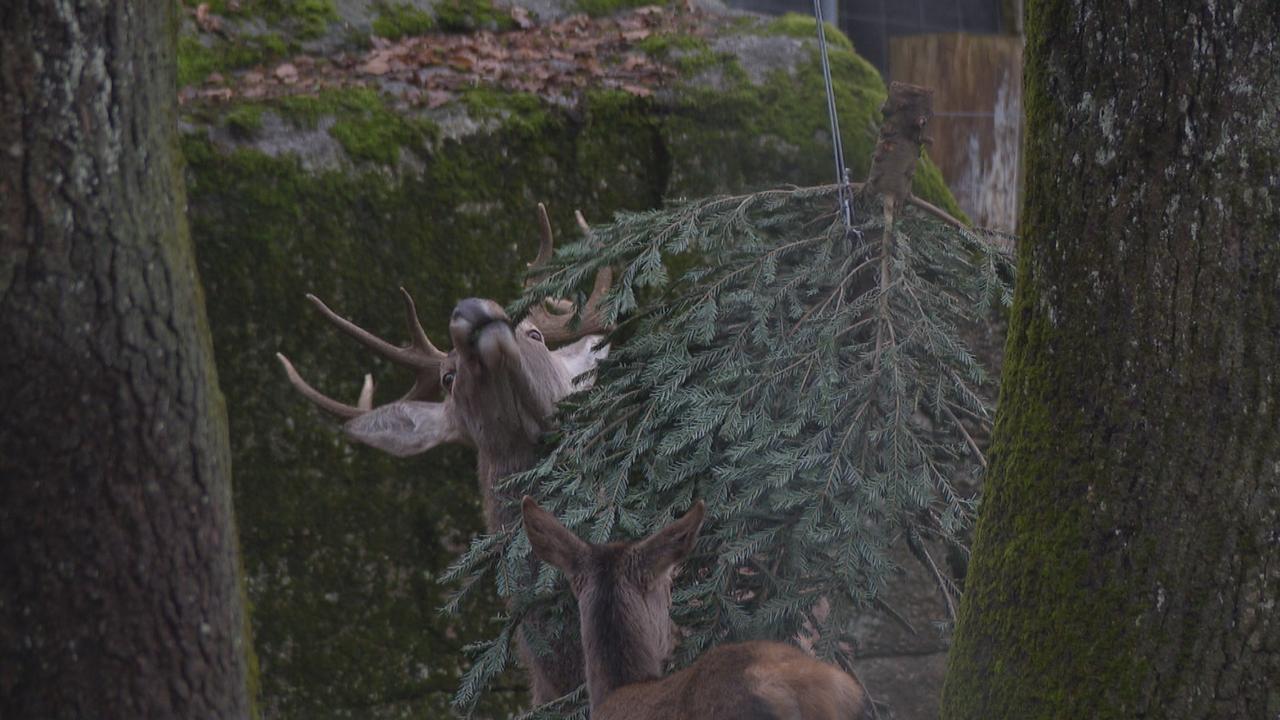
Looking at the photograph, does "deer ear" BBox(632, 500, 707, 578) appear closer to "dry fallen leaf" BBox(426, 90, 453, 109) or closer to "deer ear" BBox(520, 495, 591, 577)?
"deer ear" BBox(520, 495, 591, 577)

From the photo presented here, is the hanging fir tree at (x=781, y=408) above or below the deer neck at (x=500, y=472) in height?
above

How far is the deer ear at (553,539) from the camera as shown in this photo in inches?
177

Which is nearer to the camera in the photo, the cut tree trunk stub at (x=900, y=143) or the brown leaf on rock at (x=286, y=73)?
the cut tree trunk stub at (x=900, y=143)

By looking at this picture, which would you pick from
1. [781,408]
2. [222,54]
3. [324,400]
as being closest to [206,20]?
[222,54]

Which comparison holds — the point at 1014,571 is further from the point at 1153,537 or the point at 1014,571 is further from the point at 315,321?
the point at 315,321

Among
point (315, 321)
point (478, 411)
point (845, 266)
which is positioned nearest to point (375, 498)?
point (315, 321)

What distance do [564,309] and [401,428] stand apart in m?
1.02

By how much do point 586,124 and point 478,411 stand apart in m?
2.20

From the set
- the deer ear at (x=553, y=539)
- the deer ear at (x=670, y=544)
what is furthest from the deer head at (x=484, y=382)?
the deer ear at (x=670, y=544)

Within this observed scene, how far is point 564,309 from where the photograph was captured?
6.80m

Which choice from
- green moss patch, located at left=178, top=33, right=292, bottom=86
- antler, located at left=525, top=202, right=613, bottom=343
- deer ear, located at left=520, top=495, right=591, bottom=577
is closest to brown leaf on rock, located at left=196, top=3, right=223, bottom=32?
green moss patch, located at left=178, top=33, right=292, bottom=86

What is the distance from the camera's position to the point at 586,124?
24.9 ft

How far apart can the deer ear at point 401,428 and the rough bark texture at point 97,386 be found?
9.33 feet

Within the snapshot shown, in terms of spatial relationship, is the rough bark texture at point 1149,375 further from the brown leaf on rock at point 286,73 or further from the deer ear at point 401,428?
the brown leaf on rock at point 286,73
